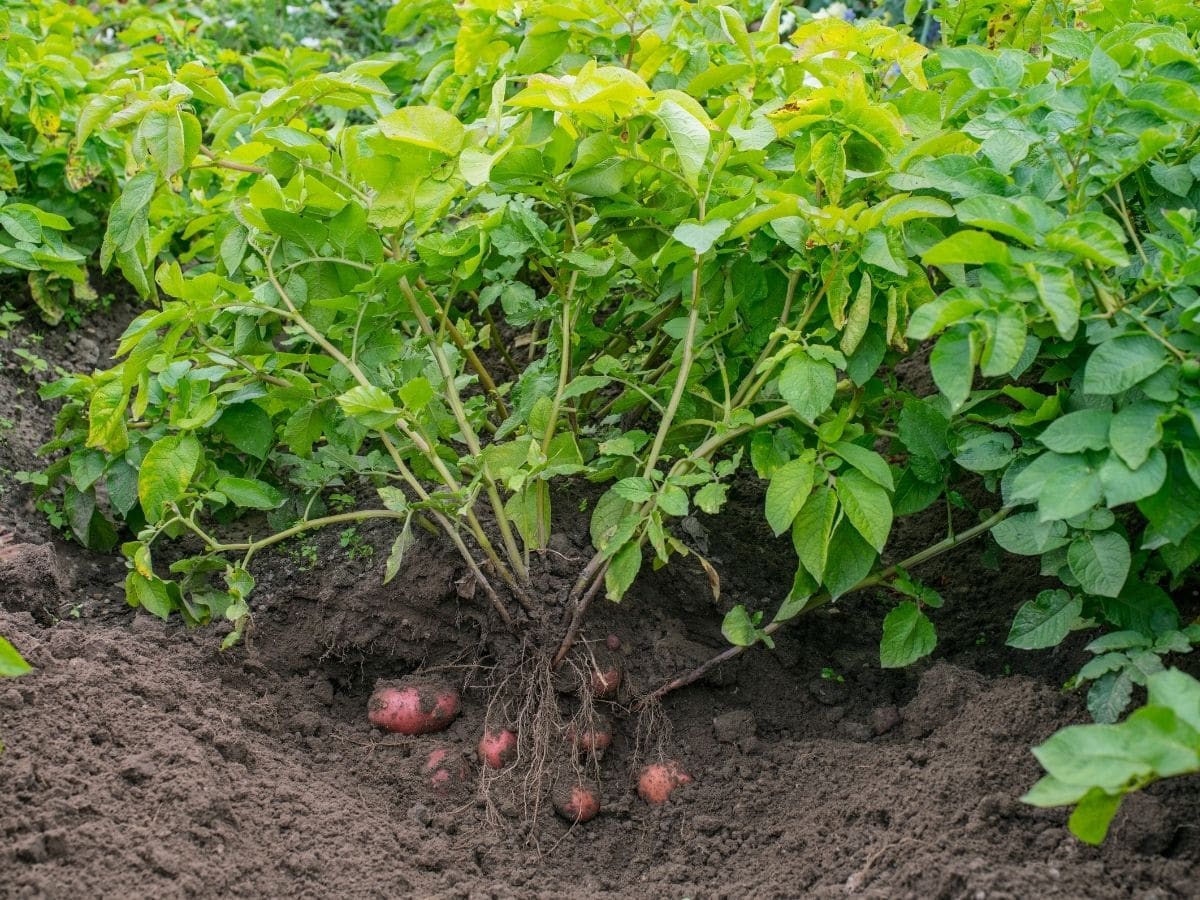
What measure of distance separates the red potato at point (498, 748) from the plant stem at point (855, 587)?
0.27 meters

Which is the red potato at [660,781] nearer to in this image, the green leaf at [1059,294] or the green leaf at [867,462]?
the green leaf at [867,462]

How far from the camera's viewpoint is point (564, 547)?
247 centimetres

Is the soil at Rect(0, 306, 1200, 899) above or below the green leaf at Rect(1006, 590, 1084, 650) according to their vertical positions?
below

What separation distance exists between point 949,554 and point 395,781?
132 centimetres

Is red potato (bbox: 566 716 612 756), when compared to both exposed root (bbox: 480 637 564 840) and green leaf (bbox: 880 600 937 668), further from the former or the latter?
green leaf (bbox: 880 600 937 668)

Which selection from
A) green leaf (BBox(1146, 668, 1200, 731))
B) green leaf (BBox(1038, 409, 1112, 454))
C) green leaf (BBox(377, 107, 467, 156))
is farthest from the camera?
green leaf (BBox(377, 107, 467, 156))

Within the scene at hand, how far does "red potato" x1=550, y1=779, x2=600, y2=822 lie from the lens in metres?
2.13

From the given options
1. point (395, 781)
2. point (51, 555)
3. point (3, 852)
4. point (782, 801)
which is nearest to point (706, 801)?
point (782, 801)

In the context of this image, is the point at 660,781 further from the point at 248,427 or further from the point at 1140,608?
the point at 248,427

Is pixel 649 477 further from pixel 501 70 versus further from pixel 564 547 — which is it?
pixel 501 70

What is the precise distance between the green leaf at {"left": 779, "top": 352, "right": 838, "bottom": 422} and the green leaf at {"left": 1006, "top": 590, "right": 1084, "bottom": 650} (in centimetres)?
48

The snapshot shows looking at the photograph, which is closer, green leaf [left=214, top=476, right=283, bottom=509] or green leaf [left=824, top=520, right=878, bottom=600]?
green leaf [left=824, top=520, right=878, bottom=600]

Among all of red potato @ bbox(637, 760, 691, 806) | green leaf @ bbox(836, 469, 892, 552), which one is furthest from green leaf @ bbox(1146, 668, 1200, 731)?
red potato @ bbox(637, 760, 691, 806)

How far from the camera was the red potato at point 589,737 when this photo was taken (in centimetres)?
221
